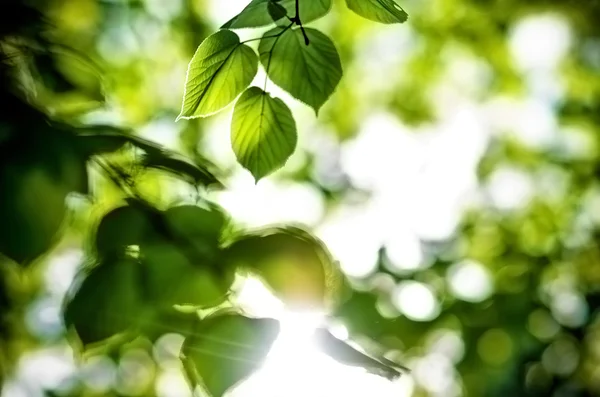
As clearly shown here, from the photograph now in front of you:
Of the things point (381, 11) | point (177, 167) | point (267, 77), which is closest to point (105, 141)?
point (177, 167)

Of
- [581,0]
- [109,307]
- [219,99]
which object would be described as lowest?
[109,307]

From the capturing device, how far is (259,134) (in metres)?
0.61

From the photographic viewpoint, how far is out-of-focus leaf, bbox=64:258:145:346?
0.54 metres

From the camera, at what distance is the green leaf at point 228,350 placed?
0.52 m

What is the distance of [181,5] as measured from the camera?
197 inches

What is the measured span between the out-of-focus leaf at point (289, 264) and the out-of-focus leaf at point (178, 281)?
0.10ft

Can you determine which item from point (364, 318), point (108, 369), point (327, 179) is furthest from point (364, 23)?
point (364, 318)

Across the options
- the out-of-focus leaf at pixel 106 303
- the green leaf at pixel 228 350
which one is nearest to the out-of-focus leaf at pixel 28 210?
the out-of-focus leaf at pixel 106 303

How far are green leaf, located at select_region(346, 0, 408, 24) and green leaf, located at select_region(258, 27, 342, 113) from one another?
0.07m

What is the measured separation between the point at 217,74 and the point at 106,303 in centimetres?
25

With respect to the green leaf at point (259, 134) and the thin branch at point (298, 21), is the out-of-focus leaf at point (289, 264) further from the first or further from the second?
the thin branch at point (298, 21)

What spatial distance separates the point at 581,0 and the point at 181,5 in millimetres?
3240

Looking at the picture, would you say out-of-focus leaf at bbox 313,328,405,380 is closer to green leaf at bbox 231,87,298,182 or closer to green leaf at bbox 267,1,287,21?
green leaf at bbox 231,87,298,182

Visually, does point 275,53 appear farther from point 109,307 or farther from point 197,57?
point 109,307
